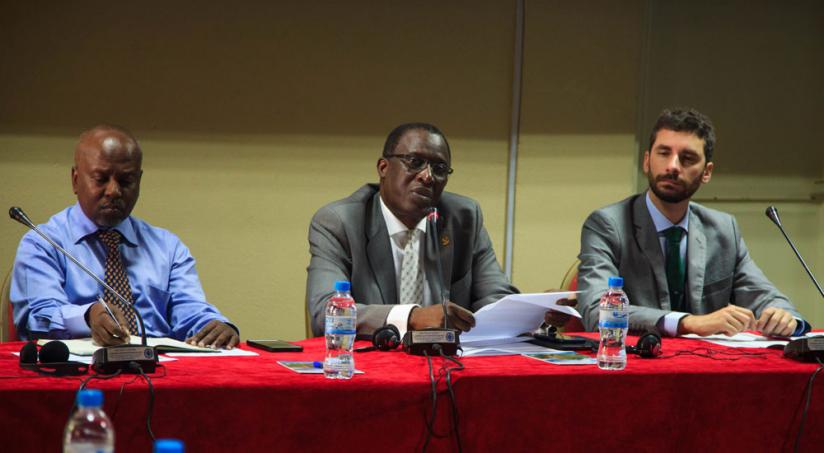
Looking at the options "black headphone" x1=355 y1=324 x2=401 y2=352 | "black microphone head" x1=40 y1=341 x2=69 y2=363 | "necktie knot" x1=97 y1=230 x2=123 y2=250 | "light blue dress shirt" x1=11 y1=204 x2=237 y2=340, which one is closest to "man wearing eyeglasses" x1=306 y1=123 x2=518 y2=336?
"light blue dress shirt" x1=11 y1=204 x2=237 y2=340

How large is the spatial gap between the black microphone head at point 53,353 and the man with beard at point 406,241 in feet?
3.61

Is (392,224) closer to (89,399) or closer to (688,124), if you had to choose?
(688,124)

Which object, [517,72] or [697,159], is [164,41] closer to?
[517,72]

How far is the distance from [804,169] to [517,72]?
1.82 m

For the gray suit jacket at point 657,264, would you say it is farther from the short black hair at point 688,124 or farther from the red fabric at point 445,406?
the red fabric at point 445,406

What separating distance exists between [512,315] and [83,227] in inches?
56.4

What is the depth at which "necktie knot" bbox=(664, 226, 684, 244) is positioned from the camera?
3.46 metres

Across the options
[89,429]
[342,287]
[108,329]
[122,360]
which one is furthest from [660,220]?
[89,429]

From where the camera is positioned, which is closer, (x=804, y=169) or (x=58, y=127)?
(x=58, y=127)

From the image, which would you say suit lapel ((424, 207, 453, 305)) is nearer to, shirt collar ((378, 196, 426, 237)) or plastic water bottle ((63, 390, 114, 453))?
shirt collar ((378, 196, 426, 237))

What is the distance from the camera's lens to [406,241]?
3379 mm

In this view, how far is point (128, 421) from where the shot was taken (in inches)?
72.1

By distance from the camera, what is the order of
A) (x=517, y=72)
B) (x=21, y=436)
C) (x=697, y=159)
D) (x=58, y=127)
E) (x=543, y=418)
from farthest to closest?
(x=517, y=72)
(x=58, y=127)
(x=697, y=159)
(x=543, y=418)
(x=21, y=436)

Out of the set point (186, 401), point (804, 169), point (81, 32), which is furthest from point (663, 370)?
point (804, 169)
